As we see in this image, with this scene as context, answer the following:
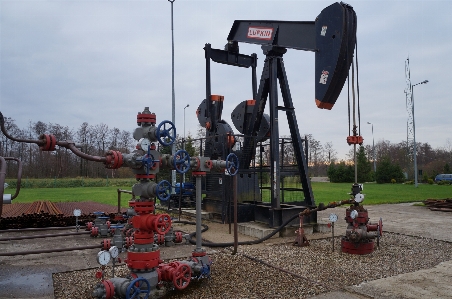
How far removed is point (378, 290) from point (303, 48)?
5.55 m

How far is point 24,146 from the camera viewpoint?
30594 mm

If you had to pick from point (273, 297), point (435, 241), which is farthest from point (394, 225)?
point (273, 297)

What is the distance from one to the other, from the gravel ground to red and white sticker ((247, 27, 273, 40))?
520 centimetres

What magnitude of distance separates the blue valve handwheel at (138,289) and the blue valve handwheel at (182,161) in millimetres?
1383

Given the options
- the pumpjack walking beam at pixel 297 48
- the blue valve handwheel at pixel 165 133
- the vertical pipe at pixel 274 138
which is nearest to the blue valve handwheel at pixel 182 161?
the blue valve handwheel at pixel 165 133

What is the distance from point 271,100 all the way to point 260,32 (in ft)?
6.23

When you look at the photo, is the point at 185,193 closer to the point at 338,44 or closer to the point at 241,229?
the point at 241,229

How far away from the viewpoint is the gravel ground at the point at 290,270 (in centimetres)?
486

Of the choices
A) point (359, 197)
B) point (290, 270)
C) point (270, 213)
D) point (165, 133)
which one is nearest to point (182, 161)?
point (165, 133)

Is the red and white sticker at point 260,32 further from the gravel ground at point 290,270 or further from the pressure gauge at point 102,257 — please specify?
Answer: the pressure gauge at point 102,257

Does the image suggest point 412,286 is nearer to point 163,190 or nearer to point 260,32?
point 163,190

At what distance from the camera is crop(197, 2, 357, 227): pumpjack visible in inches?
270

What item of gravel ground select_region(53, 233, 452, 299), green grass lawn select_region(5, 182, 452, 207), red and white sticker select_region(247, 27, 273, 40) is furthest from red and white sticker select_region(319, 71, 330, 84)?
green grass lawn select_region(5, 182, 452, 207)

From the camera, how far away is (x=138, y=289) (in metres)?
4.10
